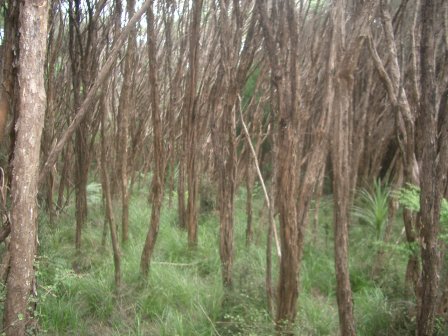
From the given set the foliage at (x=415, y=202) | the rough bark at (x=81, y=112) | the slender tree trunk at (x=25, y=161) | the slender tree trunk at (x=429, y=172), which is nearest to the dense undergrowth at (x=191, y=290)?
the slender tree trunk at (x=25, y=161)

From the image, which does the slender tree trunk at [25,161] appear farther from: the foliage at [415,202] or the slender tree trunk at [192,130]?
the foliage at [415,202]

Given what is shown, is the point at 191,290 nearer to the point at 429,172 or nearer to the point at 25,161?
the point at 25,161

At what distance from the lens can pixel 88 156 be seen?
4609mm

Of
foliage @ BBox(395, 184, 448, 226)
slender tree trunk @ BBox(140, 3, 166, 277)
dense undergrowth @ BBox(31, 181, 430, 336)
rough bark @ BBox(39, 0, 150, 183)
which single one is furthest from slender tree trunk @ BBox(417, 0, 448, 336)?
slender tree trunk @ BBox(140, 3, 166, 277)

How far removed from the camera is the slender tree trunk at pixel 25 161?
246 centimetres

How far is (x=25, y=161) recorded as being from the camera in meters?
2.46

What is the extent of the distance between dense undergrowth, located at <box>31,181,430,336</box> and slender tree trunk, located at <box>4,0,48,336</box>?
25cm

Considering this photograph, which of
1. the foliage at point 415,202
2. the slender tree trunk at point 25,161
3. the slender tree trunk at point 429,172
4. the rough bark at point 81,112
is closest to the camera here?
the slender tree trunk at point 25,161

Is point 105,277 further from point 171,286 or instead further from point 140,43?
point 140,43

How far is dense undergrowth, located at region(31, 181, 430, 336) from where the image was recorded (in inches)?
140

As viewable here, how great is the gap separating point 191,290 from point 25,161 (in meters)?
2.09

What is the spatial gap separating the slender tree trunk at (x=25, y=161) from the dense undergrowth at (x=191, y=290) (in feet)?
0.82

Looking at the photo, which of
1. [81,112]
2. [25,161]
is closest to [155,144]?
[81,112]

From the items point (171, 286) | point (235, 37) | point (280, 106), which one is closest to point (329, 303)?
point (171, 286)
